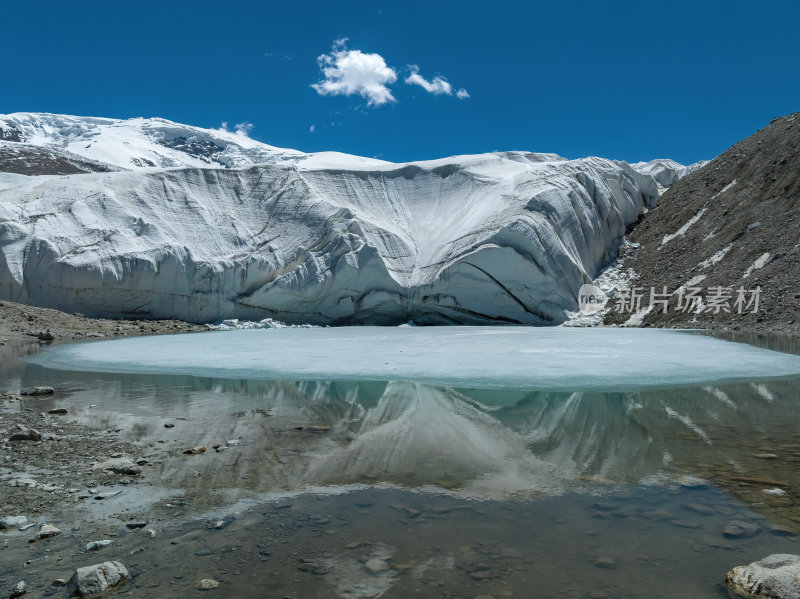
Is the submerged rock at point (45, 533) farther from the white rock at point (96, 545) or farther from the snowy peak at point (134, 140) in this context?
the snowy peak at point (134, 140)

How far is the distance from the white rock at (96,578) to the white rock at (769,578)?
276 cm

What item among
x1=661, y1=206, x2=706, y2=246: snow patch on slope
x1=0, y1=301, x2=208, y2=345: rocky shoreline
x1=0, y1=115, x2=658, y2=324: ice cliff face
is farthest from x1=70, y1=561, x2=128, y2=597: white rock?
x1=661, y1=206, x2=706, y2=246: snow patch on slope

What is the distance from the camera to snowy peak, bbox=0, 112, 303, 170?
83.6 meters

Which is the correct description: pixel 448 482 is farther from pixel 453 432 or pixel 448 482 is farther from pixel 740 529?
pixel 740 529

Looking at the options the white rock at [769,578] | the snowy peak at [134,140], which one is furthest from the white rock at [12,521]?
the snowy peak at [134,140]

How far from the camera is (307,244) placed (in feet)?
77.6

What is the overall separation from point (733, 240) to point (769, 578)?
21.1 metres

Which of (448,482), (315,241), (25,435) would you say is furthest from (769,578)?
(315,241)

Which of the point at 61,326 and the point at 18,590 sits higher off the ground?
the point at 18,590

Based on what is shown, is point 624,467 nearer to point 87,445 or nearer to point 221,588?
point 221,588

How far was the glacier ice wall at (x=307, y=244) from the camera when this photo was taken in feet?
69.5

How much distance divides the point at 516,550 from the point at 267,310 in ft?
68.6

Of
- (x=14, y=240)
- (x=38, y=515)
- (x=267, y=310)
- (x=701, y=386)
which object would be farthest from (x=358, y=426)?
(x=14, y=240)

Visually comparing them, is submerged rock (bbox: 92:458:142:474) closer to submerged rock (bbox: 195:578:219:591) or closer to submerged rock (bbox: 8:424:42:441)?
submerged rock (bbox: 8:424:42:441)
